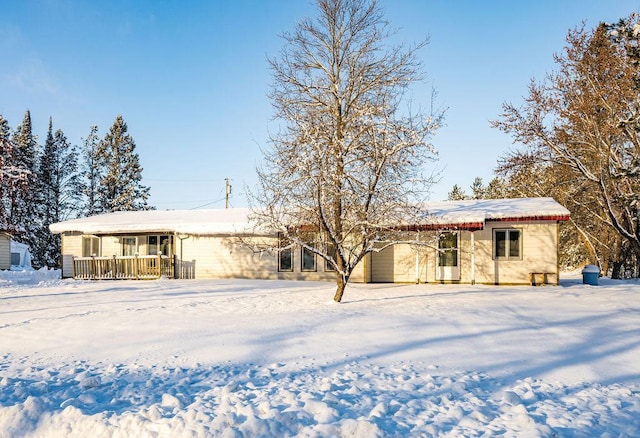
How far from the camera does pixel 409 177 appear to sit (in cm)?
1230

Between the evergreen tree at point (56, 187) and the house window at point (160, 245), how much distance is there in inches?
832

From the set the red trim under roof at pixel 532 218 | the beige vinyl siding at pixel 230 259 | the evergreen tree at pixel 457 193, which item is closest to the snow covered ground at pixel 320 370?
the red trim under roof at pixel 532 218

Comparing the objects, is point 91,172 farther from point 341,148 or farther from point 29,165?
point 341,148

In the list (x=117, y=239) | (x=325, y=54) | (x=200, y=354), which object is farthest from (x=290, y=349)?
(x=117, y=239)

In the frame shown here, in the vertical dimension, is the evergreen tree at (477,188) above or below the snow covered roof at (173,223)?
above

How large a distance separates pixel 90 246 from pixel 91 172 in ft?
68.7

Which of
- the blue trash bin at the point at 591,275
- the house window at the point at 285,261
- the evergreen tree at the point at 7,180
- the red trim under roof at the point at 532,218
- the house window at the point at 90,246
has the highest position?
the evergreen tree at the point at 7,180

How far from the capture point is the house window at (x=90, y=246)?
910 inches

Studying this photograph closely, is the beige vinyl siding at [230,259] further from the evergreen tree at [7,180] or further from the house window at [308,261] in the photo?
the evergreen tree at [7,180]

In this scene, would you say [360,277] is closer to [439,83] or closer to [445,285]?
[445,285]

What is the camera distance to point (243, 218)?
21.7 metres

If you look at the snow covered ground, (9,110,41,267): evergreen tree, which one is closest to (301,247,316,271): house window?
the snow covered ground

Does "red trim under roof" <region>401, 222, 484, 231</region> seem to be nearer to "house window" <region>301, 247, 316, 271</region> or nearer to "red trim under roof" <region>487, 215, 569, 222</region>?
"red trim under roof" <region>487, 215, 569, 222</region>

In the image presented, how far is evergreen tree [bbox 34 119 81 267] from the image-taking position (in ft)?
128
